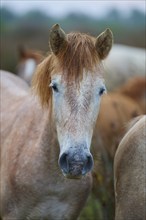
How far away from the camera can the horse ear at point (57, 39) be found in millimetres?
3957

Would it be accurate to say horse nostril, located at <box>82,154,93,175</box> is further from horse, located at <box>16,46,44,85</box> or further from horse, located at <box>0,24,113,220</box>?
horse, located at <box>16,46,44,85</box>

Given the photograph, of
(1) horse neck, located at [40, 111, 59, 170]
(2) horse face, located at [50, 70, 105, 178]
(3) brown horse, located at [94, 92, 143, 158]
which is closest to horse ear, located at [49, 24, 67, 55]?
(2) horse face, located at [50, 70, 105, 178]

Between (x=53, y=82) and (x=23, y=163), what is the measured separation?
75 centimetres

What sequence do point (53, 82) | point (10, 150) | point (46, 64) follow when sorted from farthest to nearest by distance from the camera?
1. point (10, 150)
2. point (46, 64)
3. point (53, 82)

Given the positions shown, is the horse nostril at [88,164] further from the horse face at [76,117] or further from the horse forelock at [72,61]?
the horse forelock at [72,61]

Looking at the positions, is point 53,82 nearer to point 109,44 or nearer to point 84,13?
point 109,44

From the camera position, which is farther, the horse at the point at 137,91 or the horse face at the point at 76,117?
the horse at the point at 137,91

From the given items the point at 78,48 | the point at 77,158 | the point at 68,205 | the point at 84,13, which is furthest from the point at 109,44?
the point at 84,13

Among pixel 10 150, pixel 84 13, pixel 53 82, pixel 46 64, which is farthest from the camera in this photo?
pixel 84 13

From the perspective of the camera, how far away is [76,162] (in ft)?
11.9

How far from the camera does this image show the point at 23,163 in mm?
4359

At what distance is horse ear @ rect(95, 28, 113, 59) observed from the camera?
4062 millimetres

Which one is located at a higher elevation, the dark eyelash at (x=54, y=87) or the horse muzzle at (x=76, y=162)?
the dark eyelash at (x=54, y=87)

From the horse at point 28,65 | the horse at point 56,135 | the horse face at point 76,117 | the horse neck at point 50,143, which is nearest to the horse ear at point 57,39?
the horse at point 56,135
